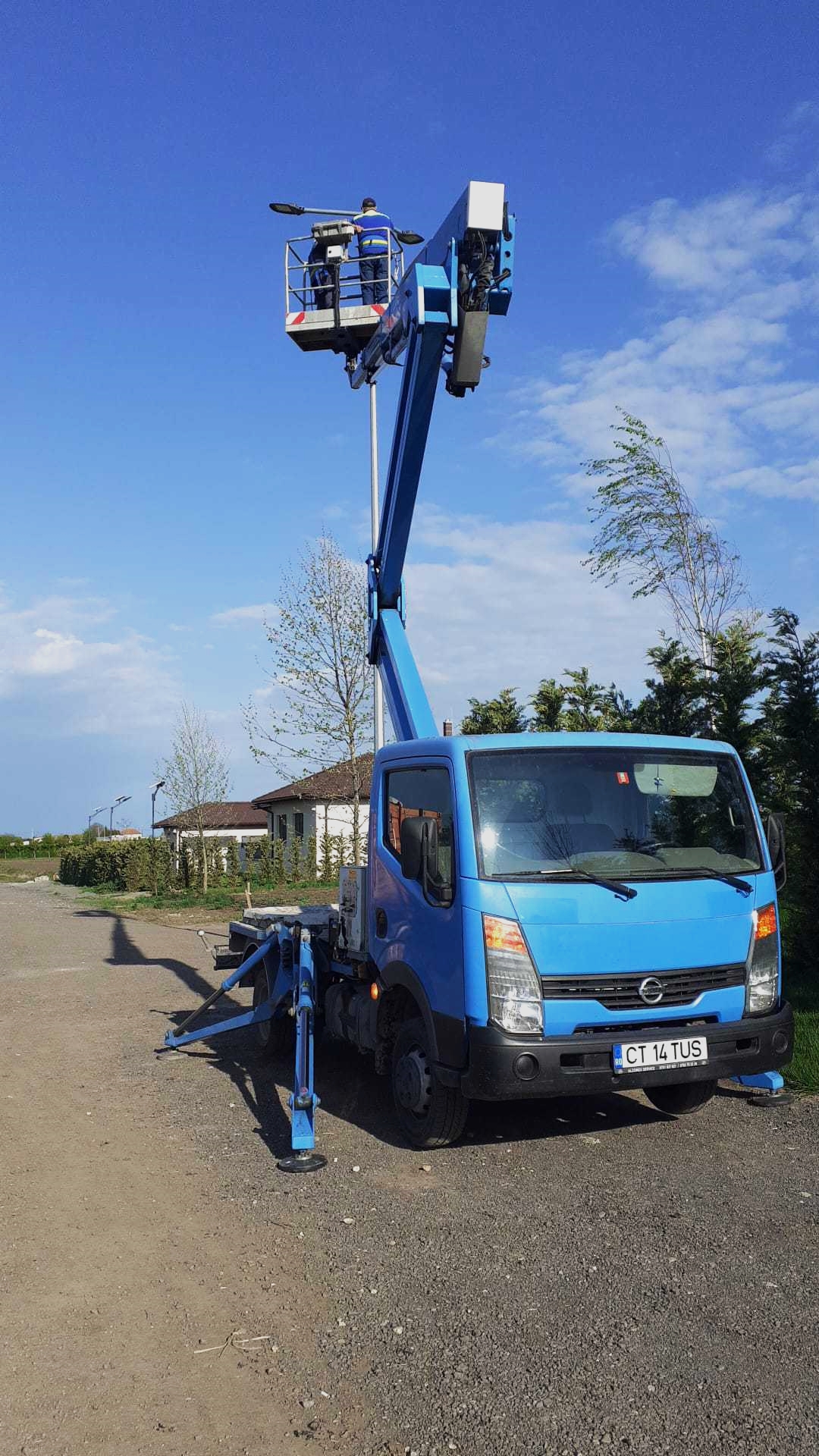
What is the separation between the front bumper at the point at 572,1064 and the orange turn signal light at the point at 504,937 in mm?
399

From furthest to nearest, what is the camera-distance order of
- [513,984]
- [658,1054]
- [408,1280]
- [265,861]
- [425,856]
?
[265,861] < [425,856] < [658,1054] < [513,984] < [408,1280]

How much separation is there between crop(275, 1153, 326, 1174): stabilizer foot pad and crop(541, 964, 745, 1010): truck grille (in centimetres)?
167

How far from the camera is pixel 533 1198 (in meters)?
5.41

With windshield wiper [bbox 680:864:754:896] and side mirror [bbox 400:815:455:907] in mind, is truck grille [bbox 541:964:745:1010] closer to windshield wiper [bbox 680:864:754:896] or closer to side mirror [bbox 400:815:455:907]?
windshield wiper [bbox 680:864:754:896]

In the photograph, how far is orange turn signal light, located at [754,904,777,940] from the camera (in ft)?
19.8

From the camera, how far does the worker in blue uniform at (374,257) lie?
13336 mm

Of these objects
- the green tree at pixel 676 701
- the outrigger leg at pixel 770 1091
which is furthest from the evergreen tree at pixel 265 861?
the outrigger leg at pixel 770 1091

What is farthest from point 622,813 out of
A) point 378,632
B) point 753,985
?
point 378,632

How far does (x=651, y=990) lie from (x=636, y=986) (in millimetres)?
84

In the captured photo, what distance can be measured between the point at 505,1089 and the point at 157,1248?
1.77 m

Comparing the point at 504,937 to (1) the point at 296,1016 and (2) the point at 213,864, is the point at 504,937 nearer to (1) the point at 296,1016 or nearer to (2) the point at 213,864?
(1) the point at 296,1016

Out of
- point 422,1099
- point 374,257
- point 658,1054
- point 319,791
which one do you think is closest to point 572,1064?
point 658,1054

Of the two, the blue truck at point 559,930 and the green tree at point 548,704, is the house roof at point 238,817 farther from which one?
the blue truck at point 559,930

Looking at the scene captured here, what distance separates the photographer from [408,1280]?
176 inches
